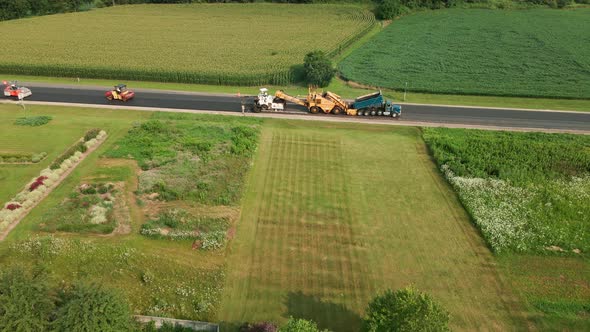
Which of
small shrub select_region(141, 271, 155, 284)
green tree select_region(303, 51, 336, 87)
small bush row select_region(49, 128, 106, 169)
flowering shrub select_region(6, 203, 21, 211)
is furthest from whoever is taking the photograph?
green tree select_region(303, 51, 336, 87)

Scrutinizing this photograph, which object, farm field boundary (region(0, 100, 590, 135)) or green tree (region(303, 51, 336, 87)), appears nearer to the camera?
farm field boundary (region(0, 100, 590, 135))

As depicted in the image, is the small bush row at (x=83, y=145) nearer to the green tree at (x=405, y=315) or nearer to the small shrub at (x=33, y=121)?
the small shrub at (x=33, y=121)

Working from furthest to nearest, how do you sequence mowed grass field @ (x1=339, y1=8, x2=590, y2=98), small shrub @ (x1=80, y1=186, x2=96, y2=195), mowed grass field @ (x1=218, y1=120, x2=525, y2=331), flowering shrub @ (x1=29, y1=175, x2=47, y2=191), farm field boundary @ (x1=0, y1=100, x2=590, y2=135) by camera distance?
mowed grass field @ (x1=339, y1=8, x2=590, y2=98) < farm field boundary @ (x1=0, y1=100, x2=590, y2=135) < flowering shrub @ (x1=29, y1=175, x2=47, y2=191) < small shrub @ (x1=80, y1=186, x2=96, y2=195) < mowed grass field @ (x1=218, y1=120, x2=525, y2=331)

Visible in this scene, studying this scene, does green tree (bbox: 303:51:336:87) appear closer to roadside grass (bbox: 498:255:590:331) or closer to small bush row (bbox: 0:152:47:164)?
small bush row (bbox: 0:152:47:164)

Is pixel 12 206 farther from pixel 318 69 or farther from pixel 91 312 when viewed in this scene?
pixel 318 69

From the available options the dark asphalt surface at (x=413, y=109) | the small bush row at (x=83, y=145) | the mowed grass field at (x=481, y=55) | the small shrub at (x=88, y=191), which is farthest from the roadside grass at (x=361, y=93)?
the small shrub at (x=88, y=191)

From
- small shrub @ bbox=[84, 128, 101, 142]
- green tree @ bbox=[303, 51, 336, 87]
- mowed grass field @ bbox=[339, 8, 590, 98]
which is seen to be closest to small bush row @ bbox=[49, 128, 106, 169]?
small shrub @ bbox=[84, 128, 101, 142]

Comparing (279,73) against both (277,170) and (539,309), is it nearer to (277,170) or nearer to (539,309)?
(277,170)

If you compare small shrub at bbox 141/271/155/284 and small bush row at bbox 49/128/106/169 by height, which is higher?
small bush row at bbox 49/128/106/169
